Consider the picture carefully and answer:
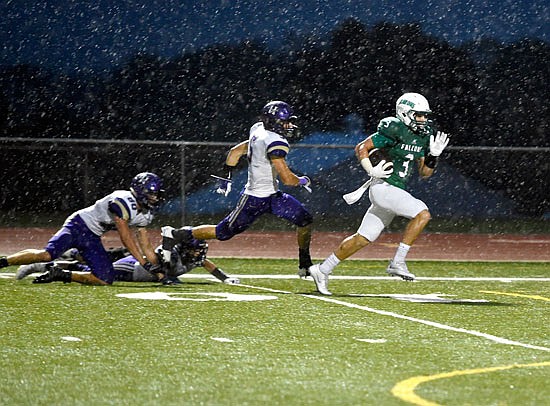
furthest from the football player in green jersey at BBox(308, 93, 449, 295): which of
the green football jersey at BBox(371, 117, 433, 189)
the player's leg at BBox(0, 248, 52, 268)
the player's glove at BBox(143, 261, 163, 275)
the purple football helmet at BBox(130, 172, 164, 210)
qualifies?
the player's leg at BBox(0, 248, 52, 268)

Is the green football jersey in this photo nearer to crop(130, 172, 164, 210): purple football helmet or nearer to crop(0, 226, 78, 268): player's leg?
crop(130, 172, 164, 210): purple football helmet

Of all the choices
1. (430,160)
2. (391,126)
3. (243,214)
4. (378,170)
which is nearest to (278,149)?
(243,214)

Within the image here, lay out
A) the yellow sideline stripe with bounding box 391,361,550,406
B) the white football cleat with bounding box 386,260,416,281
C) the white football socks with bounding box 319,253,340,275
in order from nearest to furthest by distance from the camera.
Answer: the yellow sideline stripe with bounding box 391,361,550,406 < the white football cleat with bounding box 386,260,416,281 < the white football socks with bounding box 319,253,340,275

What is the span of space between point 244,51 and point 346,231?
24.0 meters

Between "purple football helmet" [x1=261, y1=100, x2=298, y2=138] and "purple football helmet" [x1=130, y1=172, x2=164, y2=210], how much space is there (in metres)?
1.15

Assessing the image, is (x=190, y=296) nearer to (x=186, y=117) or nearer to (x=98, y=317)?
(x=98, y=317)

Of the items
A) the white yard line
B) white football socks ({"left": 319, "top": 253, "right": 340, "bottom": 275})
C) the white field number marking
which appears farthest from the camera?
white football socks ({"left": 319, "top": 253, "right": 340, "bottom": 275})

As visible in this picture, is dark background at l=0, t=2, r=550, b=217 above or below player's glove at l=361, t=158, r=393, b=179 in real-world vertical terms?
above

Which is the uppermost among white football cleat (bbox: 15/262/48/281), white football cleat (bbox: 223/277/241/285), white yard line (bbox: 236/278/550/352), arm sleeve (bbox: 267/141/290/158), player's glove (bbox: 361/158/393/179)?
arm sleeve (bbox: 267/141/290/158)

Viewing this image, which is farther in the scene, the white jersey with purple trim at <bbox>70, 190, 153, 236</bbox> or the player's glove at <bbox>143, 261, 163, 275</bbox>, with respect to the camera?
the player's glove at <bbox>143, 261, 163, 275</bbox>

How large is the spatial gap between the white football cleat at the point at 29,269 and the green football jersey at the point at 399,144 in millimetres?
3418

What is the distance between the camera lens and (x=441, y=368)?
254 inches

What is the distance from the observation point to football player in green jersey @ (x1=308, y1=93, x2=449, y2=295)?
10.5 m

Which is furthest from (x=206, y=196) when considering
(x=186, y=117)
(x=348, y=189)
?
(x=186, y=117)
